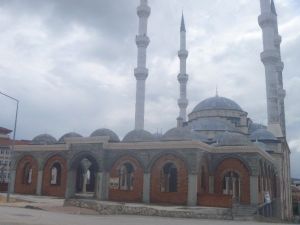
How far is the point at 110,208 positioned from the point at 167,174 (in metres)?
12.0

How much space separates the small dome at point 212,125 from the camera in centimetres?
4266

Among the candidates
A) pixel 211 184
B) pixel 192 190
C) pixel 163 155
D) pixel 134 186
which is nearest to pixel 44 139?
pixel 134 186

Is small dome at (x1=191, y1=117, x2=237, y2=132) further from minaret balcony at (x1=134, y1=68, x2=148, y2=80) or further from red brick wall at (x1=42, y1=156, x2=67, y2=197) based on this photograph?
red brick wall at (x1=42, y1=156, x2=67, y2=197)

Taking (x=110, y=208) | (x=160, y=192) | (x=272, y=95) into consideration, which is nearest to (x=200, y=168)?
(x=160, y=192)

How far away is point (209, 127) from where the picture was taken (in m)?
42.9

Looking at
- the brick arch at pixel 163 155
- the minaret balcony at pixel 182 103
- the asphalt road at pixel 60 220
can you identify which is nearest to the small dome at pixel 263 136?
the minaret balcony at pixel 182 103

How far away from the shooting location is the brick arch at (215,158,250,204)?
94.6 feet

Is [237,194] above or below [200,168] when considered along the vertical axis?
below

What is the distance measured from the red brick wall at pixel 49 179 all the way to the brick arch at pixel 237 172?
43.5 ft

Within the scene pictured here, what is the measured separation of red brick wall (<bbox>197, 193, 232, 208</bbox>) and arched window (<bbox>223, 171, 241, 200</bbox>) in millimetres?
4451

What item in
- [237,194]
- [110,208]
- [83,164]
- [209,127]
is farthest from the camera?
[209,127]

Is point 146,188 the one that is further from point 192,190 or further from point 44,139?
point 44,139

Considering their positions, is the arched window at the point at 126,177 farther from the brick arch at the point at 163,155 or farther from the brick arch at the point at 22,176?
the brick arch at the point at 163,155

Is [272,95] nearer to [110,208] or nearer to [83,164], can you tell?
[83,164]
